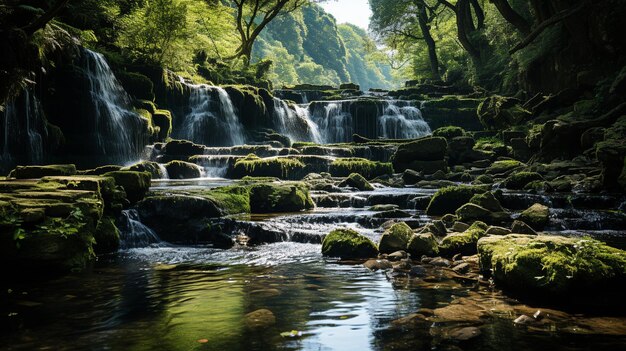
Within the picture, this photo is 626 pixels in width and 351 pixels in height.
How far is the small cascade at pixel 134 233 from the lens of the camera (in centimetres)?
874

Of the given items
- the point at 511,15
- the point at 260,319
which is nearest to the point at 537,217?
the point at 260,319

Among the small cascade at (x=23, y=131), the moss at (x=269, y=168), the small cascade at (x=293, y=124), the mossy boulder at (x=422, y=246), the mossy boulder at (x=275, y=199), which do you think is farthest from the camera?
the small cascade at (x=293, y=124)

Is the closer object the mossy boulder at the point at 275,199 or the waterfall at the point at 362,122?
the mossy boulder at the point at 275,199

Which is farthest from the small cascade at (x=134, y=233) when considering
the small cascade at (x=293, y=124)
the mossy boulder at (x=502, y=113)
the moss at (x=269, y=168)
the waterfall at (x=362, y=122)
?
the waterfall at (x=362, y=122)

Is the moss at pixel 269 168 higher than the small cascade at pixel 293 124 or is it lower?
lower

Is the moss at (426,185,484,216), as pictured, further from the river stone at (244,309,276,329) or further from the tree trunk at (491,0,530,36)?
the tree trunk at (491,0,530,36)

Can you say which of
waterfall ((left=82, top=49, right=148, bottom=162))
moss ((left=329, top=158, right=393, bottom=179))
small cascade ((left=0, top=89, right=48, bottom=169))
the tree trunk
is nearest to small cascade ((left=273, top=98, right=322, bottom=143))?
moss ((left=329, top=158, right=393, bottom=179))

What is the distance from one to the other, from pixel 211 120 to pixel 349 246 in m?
20.0

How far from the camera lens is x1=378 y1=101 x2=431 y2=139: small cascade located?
31016 mm

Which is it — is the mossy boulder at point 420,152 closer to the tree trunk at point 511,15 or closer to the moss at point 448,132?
the moss at point 448,132

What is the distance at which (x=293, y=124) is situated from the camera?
30.4 metres

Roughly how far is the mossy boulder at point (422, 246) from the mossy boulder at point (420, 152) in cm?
1306

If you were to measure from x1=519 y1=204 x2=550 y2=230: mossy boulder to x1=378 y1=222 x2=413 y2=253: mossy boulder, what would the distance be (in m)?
3.59

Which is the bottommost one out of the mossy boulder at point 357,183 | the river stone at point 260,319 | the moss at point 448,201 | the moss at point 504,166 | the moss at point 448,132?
the river stone at point 260,319
